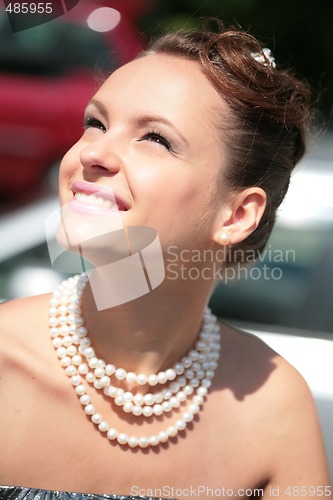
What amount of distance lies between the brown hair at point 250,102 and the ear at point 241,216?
1.3 inches

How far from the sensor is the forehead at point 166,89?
1730mm

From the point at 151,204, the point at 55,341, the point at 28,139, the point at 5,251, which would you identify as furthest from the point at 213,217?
the point at 28,139

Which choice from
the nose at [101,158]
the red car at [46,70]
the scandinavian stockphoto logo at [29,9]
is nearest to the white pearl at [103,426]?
the nose at [101,158]

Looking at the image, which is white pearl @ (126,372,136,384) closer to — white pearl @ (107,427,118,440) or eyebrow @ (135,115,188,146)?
white pearl @ (107,427,118,440)

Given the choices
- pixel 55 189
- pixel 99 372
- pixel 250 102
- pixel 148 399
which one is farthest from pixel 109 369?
pixel 55 189

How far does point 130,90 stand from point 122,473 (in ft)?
3.01

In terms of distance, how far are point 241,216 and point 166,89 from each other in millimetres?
381

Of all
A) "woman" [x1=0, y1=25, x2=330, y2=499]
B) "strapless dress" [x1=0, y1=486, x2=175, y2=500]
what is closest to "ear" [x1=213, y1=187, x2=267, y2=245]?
"woman" [x1=0, y1=25, x2=330, y2=499]

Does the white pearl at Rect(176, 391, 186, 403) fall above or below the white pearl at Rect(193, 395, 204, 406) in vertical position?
above

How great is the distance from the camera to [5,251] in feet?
8.62

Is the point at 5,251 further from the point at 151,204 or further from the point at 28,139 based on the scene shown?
the point at 28,139

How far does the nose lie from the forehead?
0.12 m

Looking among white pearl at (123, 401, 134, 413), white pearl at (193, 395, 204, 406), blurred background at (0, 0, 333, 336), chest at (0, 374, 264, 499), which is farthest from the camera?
blurred background at (0, 0, 333, 336)

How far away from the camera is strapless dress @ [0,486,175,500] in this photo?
5.49 ft
